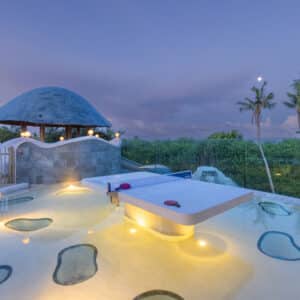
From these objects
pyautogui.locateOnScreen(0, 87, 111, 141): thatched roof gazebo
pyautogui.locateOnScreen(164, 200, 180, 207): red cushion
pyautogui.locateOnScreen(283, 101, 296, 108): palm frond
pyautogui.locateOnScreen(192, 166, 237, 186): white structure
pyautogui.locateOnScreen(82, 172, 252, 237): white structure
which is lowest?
pyautogui.locateOnScreen(192, 166, 237, 186): white structure

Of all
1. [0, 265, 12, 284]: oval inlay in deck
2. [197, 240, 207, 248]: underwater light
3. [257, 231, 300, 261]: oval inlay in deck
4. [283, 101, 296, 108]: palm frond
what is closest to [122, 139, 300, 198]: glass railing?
[257, 231, 300, 261]: oval inlay in deck

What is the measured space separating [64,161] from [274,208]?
854cm

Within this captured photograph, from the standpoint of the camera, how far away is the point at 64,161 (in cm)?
931

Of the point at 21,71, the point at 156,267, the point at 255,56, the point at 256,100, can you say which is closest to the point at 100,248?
the point at 156,267

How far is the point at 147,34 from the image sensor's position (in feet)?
36.6

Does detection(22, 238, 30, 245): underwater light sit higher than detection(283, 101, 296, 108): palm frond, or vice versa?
detection(283, 101, 296, 108): palm frond

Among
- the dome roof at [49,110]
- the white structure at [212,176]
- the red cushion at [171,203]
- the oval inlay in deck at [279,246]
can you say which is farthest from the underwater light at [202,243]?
the dome roof at [49,110]

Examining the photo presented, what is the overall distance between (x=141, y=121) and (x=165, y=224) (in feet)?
67.0

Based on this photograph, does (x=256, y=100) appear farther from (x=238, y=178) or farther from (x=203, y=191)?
(x=203, y=191)

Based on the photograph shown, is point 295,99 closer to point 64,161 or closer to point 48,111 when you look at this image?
point 64,161

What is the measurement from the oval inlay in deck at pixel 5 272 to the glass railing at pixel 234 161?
6836mm

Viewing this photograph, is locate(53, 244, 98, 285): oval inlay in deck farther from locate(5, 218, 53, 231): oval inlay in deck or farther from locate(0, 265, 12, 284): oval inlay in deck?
locate(5, 218, 53, 231): oval inlay in deck

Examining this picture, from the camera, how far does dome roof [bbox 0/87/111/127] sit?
1097 centimetres

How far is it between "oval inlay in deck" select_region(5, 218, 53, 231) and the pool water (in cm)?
7
